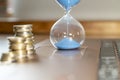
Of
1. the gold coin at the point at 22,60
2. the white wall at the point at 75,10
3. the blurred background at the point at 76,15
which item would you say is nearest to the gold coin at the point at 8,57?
the gold coin at the point at 22,60

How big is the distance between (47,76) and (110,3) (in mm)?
2197

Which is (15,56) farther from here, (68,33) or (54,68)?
(68,33)

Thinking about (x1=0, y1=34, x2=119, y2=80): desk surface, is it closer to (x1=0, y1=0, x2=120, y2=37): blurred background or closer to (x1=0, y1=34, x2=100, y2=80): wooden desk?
(x1=0, y1=34, x2=100, y2=80): wooden desk

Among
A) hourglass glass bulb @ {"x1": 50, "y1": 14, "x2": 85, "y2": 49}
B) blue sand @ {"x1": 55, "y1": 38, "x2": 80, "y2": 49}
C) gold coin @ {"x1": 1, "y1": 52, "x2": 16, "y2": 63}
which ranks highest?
hourglass glass bulb @ {"x1": 50, "y1": 14, "x2": 85, "y2": 49}

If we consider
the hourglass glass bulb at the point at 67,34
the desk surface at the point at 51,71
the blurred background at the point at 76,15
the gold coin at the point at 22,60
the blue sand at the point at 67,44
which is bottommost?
the desk surface at the point at 51,71

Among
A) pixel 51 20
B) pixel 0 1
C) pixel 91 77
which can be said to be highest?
pixel 0 1

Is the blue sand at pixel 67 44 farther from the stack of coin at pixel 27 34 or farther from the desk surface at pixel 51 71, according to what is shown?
the desk surface at pixel 51 71

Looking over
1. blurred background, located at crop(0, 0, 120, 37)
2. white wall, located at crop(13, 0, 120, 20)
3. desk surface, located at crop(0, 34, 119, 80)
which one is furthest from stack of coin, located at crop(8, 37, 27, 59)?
white wall, located at crop(13, 0, 120, 20)

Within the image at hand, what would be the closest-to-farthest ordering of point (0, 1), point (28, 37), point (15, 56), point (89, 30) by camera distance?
point (15, 56) → point (28, 37) → point (89, 30) → point (0, 1)

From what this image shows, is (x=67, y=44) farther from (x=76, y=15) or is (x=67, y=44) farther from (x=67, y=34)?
(x=76, y=15)

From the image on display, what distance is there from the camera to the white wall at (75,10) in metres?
2.71

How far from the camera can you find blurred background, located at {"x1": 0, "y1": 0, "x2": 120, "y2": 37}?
264 centimetres

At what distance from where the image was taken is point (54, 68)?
0.71m

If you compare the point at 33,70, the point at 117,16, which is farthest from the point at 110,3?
the point at 33,70
